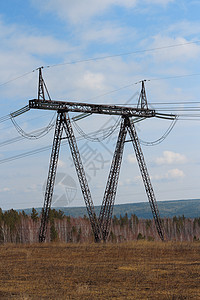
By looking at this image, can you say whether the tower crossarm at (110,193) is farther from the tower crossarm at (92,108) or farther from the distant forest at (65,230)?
the distant forest at (65,230)

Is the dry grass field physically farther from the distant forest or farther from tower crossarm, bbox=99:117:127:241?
the distant forest

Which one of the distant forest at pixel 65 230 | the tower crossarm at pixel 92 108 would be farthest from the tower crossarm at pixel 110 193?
the distant forest at pixel 65 230

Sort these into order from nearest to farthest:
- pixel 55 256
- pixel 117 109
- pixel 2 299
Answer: pixel 2 299, pixel 55 256, pixel 117 109

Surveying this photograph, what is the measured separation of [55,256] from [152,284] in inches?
390

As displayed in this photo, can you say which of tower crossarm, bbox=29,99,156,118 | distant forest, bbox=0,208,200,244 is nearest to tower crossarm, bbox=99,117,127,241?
tower crossarm, bbox=29,99,156,118

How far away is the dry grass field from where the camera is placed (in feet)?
35.3

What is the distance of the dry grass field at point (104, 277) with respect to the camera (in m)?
10.8

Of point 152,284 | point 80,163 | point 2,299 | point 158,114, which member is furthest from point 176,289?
point 158,114

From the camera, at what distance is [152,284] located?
12000 mm

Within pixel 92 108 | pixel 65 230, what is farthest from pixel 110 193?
pixel 65 230

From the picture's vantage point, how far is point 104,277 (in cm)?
1354

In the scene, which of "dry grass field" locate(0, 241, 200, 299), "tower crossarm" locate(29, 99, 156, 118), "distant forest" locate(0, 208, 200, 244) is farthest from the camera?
"distant forest" locate(0, 208, 200, 244)

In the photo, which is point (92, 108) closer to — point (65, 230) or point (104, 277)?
point (104, 277)

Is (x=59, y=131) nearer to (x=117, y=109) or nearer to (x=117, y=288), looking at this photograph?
(x=117, y=109)
